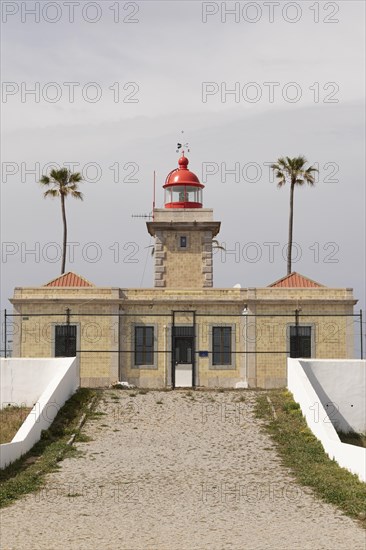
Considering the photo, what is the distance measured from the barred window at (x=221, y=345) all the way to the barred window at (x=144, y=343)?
241cm

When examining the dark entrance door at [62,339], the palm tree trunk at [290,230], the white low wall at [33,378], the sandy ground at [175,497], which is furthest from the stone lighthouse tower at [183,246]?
the sandy ground at [175,497]

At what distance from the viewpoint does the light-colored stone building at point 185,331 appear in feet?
98.0

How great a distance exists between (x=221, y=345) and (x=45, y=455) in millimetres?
14793

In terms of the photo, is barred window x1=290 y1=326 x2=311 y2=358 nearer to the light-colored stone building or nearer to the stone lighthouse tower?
the light-colored stone building

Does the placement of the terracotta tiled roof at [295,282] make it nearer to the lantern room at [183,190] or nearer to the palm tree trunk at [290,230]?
the lantern room at [183,190]

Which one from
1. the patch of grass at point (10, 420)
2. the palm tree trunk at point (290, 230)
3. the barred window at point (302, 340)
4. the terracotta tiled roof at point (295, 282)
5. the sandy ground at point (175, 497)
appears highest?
the palm tree trunk at point (290, 230)

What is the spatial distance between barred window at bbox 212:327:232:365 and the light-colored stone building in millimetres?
39

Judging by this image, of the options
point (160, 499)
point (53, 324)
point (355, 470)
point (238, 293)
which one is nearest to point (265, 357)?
point (238, 293)

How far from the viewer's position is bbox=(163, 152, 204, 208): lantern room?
3559cm

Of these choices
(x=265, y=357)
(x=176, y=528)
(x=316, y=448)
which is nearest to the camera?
(x=176, y=528)

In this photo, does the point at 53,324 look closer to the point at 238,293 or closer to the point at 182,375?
the point at 182,375

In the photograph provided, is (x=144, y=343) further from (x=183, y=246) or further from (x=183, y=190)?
(x=183, y=190)

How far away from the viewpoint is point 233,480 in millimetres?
14086

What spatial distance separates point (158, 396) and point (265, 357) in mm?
9023
